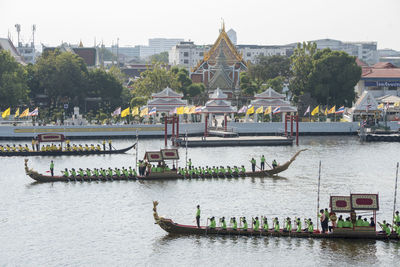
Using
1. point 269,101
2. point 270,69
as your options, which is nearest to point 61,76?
point 269,101

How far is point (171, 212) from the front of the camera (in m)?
49.8

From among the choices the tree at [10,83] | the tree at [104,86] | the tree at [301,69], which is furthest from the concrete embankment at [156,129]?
the tree at [104,86]

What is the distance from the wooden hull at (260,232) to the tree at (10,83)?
71.1m

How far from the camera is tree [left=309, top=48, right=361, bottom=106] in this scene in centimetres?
11438

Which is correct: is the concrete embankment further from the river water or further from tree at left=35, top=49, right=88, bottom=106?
the river water

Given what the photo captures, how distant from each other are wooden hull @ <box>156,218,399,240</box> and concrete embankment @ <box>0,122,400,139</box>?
55.9 m

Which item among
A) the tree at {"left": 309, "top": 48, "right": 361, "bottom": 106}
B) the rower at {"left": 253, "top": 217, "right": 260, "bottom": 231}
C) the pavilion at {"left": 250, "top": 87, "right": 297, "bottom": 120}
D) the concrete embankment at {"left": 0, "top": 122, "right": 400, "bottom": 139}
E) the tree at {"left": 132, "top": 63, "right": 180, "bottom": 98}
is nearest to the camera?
the rower at {"left": 253, "top": 217, "right": 260, "bottom": 231}

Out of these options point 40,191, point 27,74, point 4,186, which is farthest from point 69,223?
point 27,74

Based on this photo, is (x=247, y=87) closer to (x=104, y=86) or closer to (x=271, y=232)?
(x=104, y=86)

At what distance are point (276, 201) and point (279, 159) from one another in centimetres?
2477

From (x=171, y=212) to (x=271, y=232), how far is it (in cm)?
1009

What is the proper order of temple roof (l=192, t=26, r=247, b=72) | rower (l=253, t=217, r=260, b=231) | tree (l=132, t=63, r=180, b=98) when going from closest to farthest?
rower (l=253, t=217, r=260, b=231), tree (l=132, t=63, r=180, b=98), temple roof (l=192, t=26, r=247, b=72)

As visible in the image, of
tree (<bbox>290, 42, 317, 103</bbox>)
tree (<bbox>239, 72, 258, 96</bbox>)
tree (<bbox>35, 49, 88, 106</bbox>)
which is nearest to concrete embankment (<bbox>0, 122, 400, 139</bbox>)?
tree (<bbox>290, 42, 317, 103</bbox>)

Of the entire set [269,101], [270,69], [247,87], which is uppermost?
[270,69]
